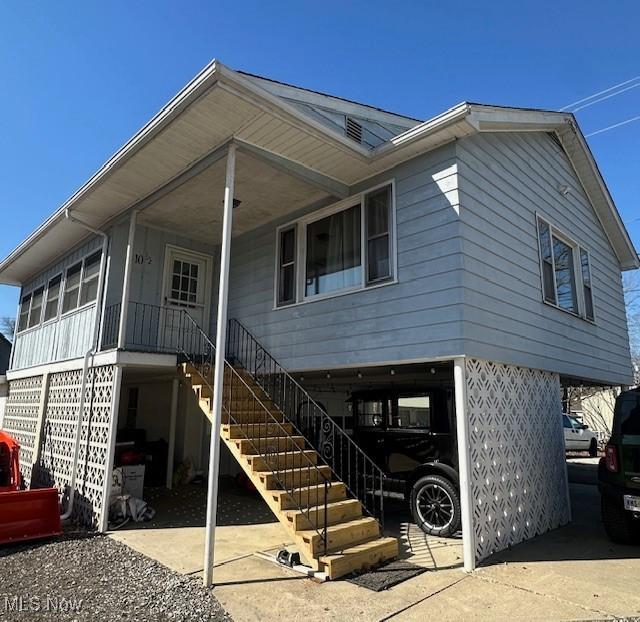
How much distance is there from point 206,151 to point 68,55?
3806 mm

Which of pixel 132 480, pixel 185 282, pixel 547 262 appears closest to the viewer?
pixel 132 480

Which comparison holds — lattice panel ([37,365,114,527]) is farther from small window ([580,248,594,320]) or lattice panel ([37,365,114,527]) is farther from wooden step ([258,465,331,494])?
small window ([580,248,594,320])

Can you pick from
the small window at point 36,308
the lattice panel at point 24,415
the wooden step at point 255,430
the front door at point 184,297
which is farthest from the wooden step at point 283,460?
the small window at point 36,308

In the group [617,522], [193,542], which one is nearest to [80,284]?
[193,542]

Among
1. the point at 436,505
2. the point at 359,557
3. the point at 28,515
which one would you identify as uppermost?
the point at 436,505

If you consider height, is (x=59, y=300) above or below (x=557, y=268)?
below

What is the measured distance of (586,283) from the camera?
9.70 meters

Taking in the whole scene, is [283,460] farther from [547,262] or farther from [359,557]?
[547,262]

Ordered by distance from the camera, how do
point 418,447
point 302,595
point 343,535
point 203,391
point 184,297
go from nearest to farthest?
point 302,595
point 343,535
point 418,447
point 203,391
point 184,297

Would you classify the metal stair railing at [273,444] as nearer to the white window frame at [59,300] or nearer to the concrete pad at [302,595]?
the concrete pad at [302,595]

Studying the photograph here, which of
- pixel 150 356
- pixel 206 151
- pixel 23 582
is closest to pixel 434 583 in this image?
pixel 23 582

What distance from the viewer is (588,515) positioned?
8.05 m

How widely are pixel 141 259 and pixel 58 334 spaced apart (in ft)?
9.45

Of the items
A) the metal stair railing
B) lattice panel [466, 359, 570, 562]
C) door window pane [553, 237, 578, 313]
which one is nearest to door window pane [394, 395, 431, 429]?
lattice panel [466, 359, 570, 562]
